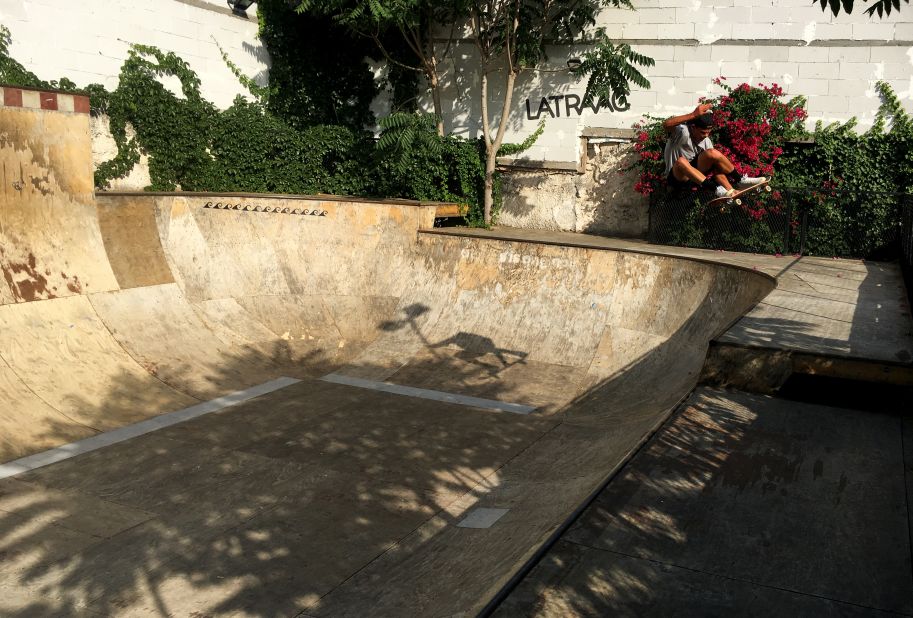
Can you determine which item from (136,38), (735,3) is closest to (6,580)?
(136,38)

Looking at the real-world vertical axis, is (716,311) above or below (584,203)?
below

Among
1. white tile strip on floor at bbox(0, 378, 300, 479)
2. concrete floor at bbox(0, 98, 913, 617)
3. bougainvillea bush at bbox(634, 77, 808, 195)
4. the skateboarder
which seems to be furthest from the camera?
bougainvillea bush at bbox(634, 77, 808, 195)

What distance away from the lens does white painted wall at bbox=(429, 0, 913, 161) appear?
1230cm

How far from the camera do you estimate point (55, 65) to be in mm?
12273

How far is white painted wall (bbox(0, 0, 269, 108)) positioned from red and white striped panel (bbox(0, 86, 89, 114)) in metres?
3.07

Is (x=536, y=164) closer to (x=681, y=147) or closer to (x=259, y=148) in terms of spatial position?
(x=681, y=147)

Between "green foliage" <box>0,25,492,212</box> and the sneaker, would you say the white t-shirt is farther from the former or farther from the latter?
"green foliage" <box>0,25,492,212</box>

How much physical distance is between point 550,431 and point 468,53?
9.99m

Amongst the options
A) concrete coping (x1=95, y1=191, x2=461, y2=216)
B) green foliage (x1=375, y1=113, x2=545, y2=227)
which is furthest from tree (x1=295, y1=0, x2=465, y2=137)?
concrete coping (x1=95, y1=191, x2=461, y2=216)

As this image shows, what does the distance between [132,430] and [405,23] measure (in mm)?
9358

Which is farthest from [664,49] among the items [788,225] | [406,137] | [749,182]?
[406,137]

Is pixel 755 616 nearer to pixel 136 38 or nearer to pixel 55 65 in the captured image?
pixel 55 65

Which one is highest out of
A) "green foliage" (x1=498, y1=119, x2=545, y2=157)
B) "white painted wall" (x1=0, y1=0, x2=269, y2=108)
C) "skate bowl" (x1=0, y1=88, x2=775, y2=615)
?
"white painted wall" (x1=0, y1=0, x2=269, y2=108)

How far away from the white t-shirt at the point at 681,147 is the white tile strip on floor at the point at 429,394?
3.84 meters
